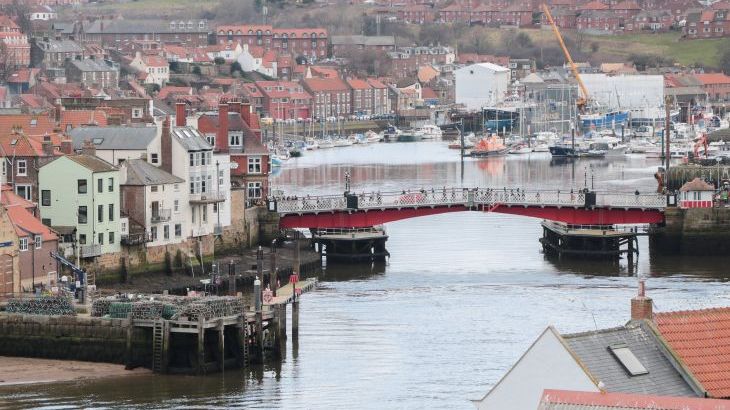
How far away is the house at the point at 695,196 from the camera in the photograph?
87125 millimetres

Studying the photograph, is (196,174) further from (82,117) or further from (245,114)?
(82,117)

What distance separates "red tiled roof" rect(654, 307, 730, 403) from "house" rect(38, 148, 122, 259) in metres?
35.3

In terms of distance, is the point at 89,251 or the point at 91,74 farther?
the point at 91,74

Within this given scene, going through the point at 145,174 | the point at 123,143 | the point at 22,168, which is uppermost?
the point at 123,143

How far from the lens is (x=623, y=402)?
110 ft

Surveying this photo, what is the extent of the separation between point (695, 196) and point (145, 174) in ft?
75.5

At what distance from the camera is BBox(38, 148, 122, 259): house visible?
71.4 meters

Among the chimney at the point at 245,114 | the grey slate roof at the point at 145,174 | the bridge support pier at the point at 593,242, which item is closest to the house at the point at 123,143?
the grey slate roof at the point at 145,174

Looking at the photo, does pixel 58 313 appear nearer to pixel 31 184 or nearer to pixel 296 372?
pixel 296 372

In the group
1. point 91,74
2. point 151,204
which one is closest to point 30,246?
point 151,204

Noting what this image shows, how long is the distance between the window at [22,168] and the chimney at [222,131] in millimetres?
13077

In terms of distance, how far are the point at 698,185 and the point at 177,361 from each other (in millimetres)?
35369

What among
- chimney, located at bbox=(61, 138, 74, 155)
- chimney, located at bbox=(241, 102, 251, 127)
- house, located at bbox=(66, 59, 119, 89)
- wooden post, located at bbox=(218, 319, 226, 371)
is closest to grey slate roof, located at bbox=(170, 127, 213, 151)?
chimney, located at bbox=(61, 138, 74, 155)

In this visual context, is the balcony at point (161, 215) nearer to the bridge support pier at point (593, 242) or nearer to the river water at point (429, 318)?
the river water at point (429, 318)
